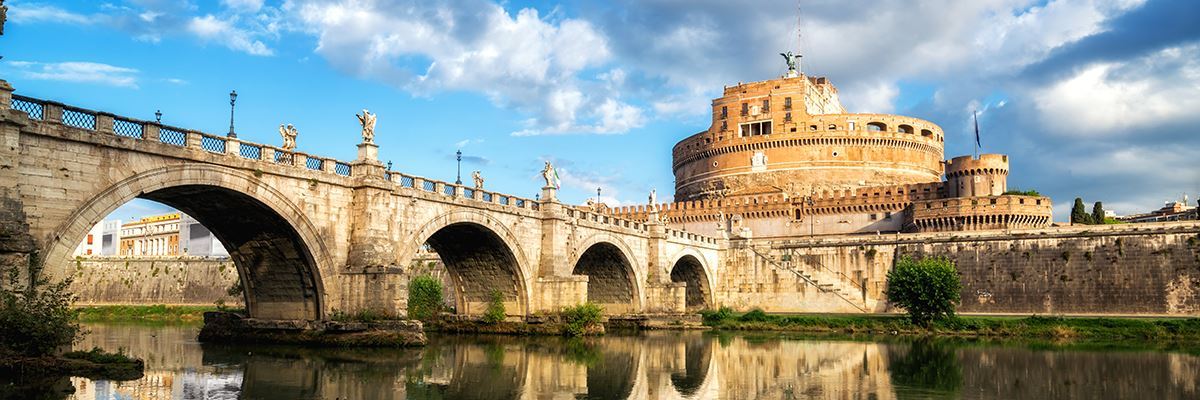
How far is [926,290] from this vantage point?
4856cm

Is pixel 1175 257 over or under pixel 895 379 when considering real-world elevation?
over

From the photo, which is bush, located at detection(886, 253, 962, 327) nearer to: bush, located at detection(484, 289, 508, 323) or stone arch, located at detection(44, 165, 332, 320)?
bush, located at detection(484, 289, 508, 323)

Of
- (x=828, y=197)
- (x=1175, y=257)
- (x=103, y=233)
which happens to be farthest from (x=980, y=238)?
(x=103, y=233)

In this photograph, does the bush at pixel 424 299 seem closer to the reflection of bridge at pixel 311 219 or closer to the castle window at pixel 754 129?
the reflection of bridge at pixel 311 219

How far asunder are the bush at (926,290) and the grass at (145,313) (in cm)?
4633

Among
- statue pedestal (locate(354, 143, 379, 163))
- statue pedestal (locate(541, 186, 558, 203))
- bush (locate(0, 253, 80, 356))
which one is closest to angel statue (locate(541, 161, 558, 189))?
statue pedestal (locate(541, 186, 558, 203))

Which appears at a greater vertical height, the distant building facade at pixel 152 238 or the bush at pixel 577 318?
the distant building facade at pixel 152 238

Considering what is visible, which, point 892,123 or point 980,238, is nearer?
point 980,238

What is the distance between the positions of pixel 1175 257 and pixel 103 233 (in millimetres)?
108773

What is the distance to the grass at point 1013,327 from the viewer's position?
4516 cm

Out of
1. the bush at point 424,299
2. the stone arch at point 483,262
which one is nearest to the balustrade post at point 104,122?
the stone arch at point 483,262

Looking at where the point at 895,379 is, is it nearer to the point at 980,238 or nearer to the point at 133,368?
the point at 133,368

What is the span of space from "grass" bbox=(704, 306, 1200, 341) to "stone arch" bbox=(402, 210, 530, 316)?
1564 centimetres

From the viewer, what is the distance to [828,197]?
79312mm
